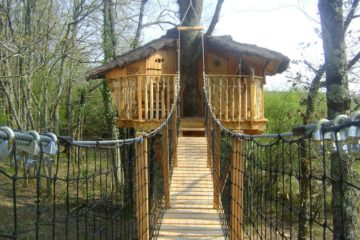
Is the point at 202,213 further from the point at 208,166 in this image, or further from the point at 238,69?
the point at 238,69

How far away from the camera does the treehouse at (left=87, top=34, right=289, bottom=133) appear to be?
912cm

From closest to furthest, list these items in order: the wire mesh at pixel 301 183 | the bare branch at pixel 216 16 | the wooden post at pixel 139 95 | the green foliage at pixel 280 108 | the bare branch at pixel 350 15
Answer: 1. the wire mesh at pixel 301 183
2. the bare branch at pixel 350 15
3. the wooden post at pixel 139 95
4. the bare branch at pixel 216 16
5. the green foliage at pixel 280 108

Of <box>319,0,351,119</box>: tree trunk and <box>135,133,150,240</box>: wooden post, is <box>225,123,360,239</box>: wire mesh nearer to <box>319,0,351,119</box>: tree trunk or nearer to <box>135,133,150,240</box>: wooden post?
<box>319,0,351,119</box>: tree trunk

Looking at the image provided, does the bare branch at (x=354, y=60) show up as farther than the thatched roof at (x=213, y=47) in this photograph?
No

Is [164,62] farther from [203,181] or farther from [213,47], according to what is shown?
[203,181]

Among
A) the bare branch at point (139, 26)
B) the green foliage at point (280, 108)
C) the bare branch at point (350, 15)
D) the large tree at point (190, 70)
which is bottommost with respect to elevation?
the green foliage at point (280, 108)

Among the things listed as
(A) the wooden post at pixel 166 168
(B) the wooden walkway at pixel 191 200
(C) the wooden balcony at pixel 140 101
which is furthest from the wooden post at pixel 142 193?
(C) the wooden balcony at pixel 140 101

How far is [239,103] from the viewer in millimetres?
9133

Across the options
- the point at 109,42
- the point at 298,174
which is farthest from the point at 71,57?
the point at 298,174

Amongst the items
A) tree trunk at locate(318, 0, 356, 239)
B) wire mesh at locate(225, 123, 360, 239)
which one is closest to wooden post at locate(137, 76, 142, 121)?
wire mesh at locate(225, 123, 360, 239)

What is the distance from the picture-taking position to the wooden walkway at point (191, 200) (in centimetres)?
521

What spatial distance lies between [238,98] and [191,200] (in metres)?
3.69

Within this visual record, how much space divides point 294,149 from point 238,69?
11.9 ft

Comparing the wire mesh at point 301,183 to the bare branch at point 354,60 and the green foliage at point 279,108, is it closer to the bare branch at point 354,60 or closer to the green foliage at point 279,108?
the bare branch at point 354,60
